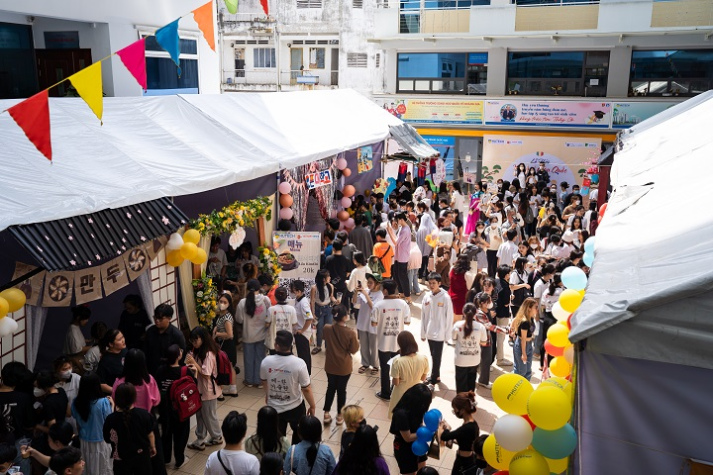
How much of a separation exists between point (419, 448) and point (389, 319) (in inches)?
92.8

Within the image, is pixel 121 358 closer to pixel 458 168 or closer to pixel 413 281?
pixel 413 281

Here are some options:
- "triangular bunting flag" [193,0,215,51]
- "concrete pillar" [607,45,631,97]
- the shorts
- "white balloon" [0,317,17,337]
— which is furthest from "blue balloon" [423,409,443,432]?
"concrete pillar" [607,45,631,97]

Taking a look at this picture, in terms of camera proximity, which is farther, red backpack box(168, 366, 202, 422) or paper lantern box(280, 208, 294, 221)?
paper lantern box(280, 208, 294, 221)

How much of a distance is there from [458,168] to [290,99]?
965 centimetres

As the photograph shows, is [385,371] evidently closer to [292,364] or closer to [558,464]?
[292,364]

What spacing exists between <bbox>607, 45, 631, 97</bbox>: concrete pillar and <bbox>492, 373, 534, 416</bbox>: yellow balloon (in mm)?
17722

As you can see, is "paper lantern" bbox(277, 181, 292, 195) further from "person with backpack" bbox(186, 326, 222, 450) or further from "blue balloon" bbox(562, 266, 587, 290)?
"blue balloon" bbox(562, 266, 587, 290)

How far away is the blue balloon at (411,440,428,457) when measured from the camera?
574cm

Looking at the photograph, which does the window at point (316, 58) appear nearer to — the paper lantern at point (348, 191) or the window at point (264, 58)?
the window at point (264, 58)

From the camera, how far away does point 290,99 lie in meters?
13.7

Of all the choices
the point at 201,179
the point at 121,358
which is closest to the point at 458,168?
the point at 201,179

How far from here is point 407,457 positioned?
5.90 meters

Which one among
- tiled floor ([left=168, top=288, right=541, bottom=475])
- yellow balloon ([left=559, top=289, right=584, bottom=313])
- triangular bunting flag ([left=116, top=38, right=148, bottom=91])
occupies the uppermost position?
triangular bunting flag ([left=116, top=38, right=148, bottom=91])

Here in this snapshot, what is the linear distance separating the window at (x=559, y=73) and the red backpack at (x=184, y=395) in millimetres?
17598
